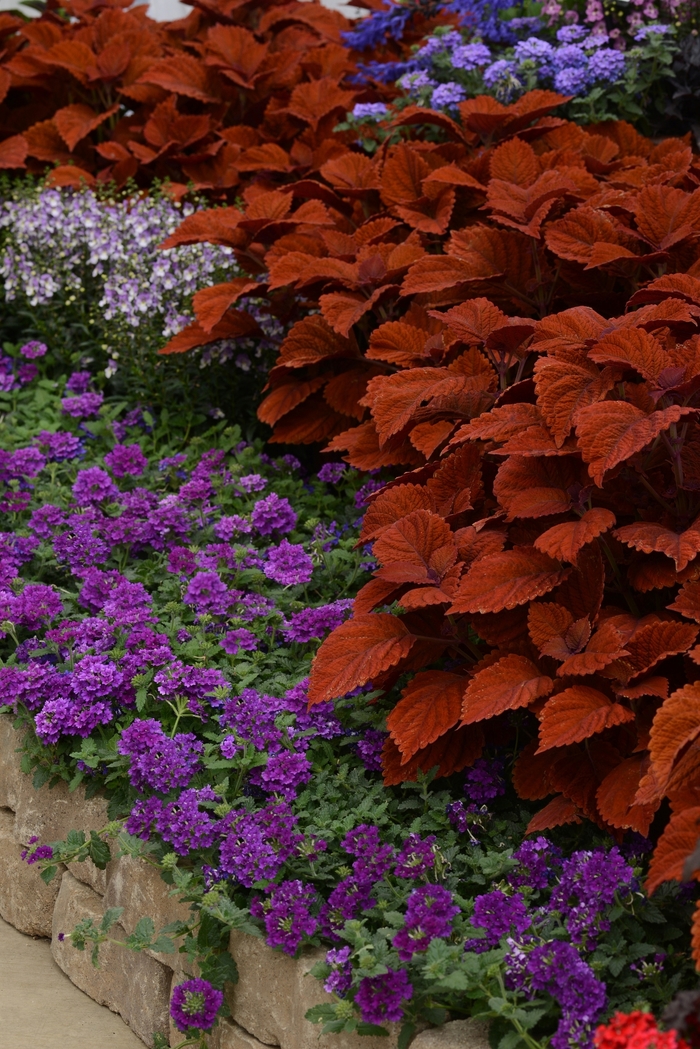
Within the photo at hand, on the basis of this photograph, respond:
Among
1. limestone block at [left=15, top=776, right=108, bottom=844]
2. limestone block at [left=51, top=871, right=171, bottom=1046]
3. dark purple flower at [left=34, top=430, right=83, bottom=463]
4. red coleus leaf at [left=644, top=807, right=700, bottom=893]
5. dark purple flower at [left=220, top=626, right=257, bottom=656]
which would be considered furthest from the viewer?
dark purple flower at [left=34, top=430, right=83, bottom=463]

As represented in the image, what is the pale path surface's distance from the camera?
219 cm

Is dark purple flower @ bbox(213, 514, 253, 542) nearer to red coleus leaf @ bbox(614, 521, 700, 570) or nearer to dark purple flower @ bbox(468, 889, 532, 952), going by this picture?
red coleus leaf @ bbox(614, 521, 700, 570)

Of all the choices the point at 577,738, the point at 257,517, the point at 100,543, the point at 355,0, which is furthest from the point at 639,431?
the point at 355,0

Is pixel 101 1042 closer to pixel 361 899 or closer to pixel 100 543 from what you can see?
pixel 361 899

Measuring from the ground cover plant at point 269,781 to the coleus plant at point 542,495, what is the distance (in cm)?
12

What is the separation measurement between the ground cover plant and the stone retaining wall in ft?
0.16

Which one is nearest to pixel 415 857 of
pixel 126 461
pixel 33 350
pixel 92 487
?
pixel 92 487

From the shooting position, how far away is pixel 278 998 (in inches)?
76.9

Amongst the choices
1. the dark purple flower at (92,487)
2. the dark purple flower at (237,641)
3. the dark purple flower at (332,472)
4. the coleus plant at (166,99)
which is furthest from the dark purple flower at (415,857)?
the coleus plant at (166,99)

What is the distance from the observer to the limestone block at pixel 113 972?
2.18 meters

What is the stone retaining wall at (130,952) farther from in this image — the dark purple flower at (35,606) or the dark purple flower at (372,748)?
the dark purple flower at (372,748)

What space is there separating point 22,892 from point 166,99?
2.82m

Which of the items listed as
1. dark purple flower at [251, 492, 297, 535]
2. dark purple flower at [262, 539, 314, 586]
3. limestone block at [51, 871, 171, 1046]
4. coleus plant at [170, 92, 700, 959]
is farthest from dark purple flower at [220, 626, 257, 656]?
limestone block at [51, 871, 171, 1046]

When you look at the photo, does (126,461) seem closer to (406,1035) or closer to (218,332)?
(218,332)
